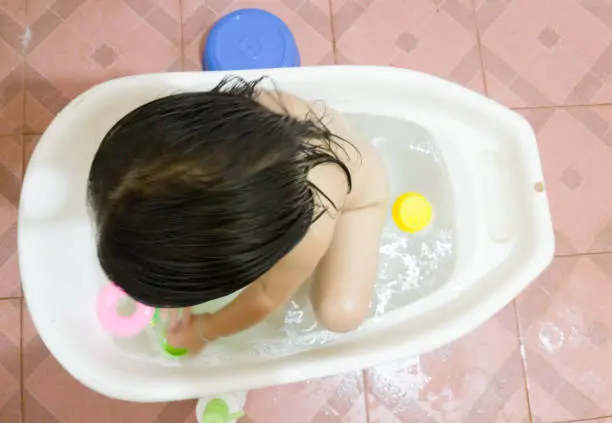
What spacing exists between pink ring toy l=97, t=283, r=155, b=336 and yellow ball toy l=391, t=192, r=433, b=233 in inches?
19.2

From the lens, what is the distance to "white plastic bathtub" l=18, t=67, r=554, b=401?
0.90m

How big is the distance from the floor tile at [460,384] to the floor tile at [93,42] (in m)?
0.79

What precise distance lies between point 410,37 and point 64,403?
103cm

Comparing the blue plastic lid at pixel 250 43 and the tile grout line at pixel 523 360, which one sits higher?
the blue plastic lid at pixel 250 43

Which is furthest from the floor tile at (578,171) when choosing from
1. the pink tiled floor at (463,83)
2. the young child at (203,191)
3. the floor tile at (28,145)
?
the floor tile at (28,145)

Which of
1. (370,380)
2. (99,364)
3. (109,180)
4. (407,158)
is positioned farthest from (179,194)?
(370,380)

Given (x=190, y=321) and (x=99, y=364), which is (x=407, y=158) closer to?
(x=190, y=321)

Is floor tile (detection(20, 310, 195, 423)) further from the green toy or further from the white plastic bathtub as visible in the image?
the white plastic bathtub

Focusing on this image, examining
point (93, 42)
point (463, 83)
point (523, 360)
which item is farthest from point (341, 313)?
point (93, 42)

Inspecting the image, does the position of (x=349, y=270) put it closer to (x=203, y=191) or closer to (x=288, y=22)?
(x=203, y=191)

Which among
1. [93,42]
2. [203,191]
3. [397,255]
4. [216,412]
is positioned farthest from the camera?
[93,42]

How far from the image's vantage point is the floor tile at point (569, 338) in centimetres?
125

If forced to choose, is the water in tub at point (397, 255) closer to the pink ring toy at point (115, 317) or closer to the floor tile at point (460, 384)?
the pink ring toy at point (115, 317)

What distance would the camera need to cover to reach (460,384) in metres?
1.25
